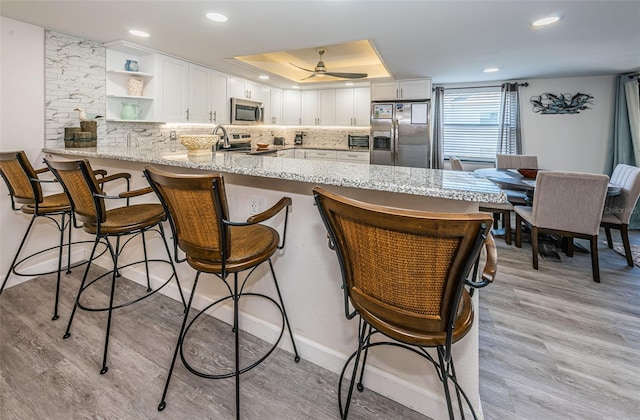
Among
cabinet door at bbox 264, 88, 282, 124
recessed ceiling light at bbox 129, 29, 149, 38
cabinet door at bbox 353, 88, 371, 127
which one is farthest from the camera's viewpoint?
cabinet door at bbox 264, 88, 282, 124

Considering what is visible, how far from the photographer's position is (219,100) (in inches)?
183

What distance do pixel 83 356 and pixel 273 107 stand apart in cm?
511

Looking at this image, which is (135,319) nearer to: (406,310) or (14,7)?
(406,310)

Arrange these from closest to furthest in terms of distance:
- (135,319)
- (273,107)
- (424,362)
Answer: (424,362) → (135,319) → (273,107)

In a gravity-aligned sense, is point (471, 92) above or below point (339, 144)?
above

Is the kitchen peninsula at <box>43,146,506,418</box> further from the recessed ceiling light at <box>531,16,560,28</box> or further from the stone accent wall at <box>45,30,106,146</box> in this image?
the recessed ceiling light at <box>531,16,560,28</box>

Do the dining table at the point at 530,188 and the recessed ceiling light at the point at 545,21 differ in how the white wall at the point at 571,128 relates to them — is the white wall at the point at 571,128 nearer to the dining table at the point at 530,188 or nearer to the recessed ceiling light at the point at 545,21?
the dining table at the point at 530,188

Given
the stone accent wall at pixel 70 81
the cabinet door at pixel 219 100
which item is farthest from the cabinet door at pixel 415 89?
the stone accent wall at pixel 70 81

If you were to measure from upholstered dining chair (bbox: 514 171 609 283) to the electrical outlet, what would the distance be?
2636 millimetres

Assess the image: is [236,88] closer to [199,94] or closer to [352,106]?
[199,94]

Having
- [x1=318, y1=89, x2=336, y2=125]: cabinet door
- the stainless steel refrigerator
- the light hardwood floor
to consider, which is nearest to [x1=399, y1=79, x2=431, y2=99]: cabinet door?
the stainless steel refrigerator

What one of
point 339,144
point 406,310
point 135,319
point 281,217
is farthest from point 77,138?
point 339,144

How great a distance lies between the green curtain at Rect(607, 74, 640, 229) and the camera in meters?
4.29

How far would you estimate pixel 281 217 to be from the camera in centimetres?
172
